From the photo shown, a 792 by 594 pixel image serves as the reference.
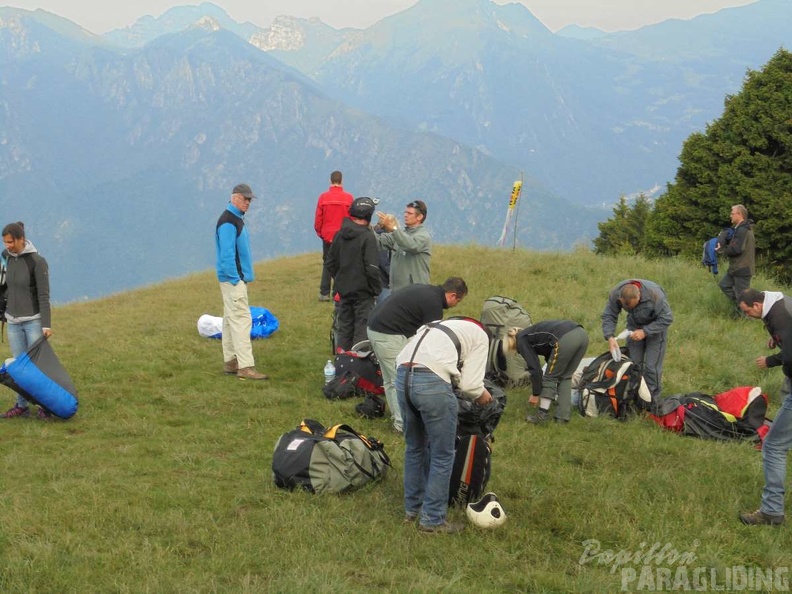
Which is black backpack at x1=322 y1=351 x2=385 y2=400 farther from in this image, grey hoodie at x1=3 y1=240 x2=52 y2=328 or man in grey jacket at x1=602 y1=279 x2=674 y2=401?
grey hoodie at x1=3 y1=240 x2=52 y2=328

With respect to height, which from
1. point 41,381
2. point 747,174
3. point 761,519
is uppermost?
point 747,174

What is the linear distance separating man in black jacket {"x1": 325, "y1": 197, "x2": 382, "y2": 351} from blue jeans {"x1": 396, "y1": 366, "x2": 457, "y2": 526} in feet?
14.5

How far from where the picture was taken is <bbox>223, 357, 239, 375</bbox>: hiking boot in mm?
11383

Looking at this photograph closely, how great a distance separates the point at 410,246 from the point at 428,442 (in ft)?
13.8

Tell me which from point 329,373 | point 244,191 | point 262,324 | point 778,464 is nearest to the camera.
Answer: point 778,464

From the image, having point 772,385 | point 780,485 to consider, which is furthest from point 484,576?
point 772,385

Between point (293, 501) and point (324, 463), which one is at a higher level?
point (324, 463)

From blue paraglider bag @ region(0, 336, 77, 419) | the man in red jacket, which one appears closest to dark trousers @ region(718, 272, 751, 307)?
the man in red jacket

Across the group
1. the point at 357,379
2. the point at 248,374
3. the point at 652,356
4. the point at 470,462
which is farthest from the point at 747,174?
the point at 470,462

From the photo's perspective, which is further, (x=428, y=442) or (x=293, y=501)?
(x=293, y=501)

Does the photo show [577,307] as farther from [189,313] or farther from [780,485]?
[780,485]

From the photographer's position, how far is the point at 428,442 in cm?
630

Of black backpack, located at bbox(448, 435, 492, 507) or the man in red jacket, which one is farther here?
the man in red jacket

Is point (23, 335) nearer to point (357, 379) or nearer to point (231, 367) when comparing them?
point (231, 367)
